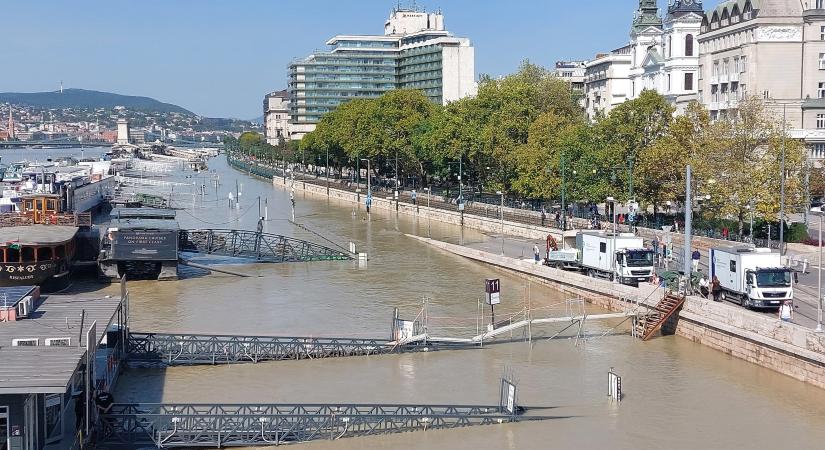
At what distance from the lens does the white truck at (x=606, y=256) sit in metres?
43.2

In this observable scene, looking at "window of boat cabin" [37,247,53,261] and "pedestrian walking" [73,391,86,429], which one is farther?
"window of boat cabin" [37,247,53,261]

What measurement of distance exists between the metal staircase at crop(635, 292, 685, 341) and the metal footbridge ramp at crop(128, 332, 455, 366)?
29.4 ft

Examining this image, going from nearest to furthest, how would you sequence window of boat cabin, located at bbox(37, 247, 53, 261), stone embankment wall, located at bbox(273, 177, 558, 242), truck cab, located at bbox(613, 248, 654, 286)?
1. truck cab, located at bbox(613, 248, 654, 286)
2. window of boat cabin, located at bbox(37, 247, 53, 261)
3. stone embankment wall, located at bbox(273, 177, 558, 242)

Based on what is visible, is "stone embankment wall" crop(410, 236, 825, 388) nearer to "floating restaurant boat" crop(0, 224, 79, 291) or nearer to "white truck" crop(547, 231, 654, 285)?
"white truck" crop(547, 231, 654, 285)

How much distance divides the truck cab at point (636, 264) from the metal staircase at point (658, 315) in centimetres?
473

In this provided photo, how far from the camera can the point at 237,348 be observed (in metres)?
33.2

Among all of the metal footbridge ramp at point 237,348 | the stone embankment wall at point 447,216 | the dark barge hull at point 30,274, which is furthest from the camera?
the stone embankment wall at point 447,216

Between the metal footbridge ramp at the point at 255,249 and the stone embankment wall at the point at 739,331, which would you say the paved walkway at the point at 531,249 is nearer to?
the stone embankment wall at the point at 739,331

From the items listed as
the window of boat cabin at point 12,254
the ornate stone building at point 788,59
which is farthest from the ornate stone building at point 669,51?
the window of boat cabin at point 12,254

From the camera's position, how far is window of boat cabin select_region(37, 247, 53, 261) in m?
45.8

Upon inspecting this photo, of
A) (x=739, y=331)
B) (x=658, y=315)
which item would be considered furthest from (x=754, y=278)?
(x=658, y=315)

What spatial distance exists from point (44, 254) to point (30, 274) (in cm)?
114

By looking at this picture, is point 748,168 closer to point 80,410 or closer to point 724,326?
point 724,326

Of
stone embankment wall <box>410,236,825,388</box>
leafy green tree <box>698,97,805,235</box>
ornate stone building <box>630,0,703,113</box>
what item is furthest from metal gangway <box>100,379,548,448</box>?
ornate stone building <box>630,0,703,113</box>
